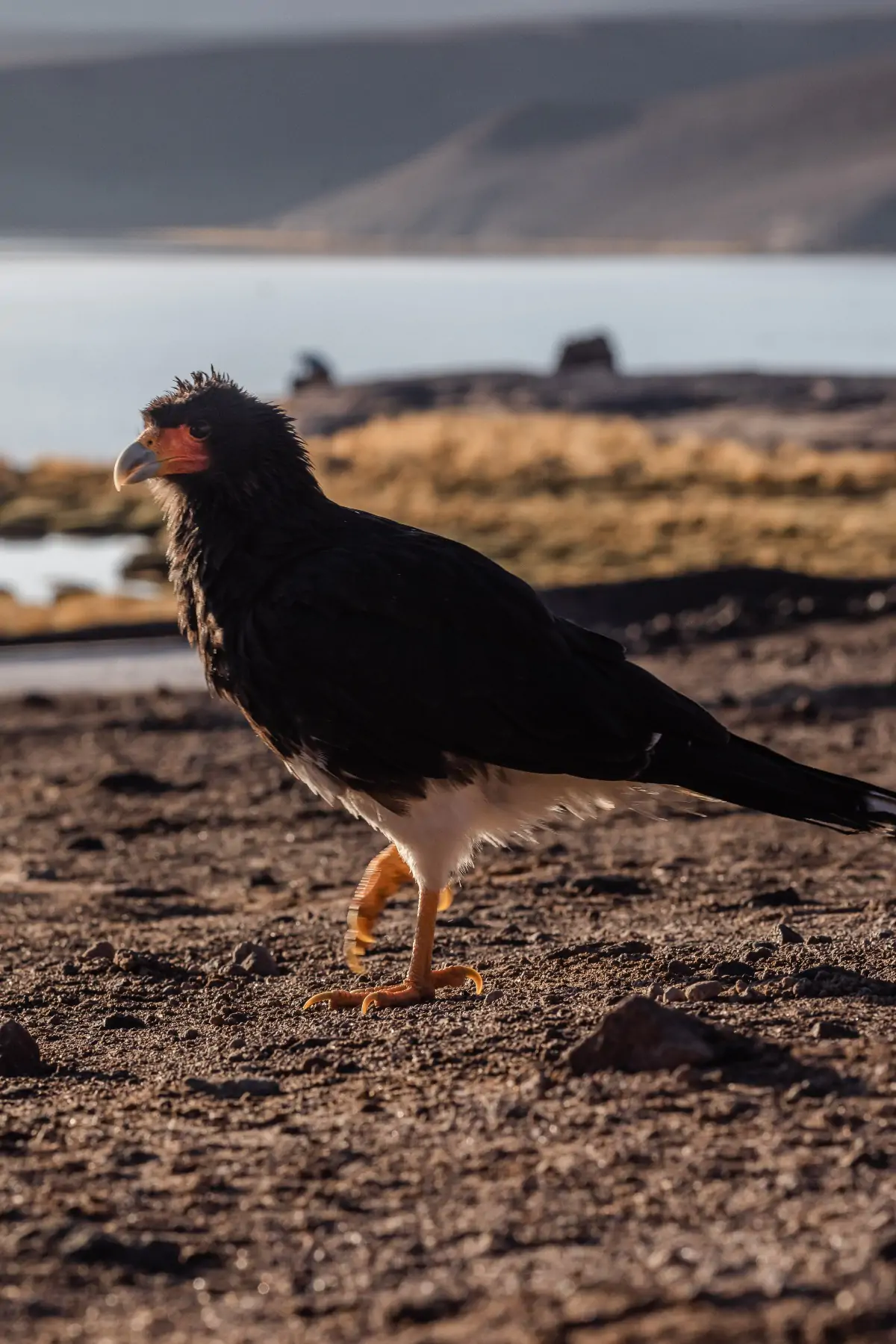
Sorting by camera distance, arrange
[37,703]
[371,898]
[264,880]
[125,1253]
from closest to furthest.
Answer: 1. [125,1253]
2. [371,898]
3. [264,880]
4. [37,703]

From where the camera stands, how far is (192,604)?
6762 millimetres

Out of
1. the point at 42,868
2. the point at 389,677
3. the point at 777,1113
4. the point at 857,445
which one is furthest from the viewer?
the point at 857,445

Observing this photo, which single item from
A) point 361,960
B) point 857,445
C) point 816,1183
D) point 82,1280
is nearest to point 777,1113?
point 816,1183

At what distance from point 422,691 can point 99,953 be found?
2.07 meters

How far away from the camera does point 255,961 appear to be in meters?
7.12

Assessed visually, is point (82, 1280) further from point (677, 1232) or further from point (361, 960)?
point (361, 960)

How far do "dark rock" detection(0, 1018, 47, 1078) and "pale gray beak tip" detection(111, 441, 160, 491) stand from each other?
1.93m

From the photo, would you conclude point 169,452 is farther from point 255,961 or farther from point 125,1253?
point 125,1253

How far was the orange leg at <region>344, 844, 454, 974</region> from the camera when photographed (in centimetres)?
693

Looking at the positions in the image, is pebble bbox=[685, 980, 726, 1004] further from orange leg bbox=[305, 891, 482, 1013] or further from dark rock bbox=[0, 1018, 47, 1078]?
dark rock bbox=[0, 1018, 47, 1078]

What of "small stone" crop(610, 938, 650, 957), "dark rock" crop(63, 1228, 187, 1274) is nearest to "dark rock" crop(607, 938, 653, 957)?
"small stone" crop(610, 938, 650, 957)

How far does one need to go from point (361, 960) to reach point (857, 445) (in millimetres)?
41455

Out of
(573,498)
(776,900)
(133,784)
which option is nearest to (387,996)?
(776,900)

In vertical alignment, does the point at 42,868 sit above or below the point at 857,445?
below
